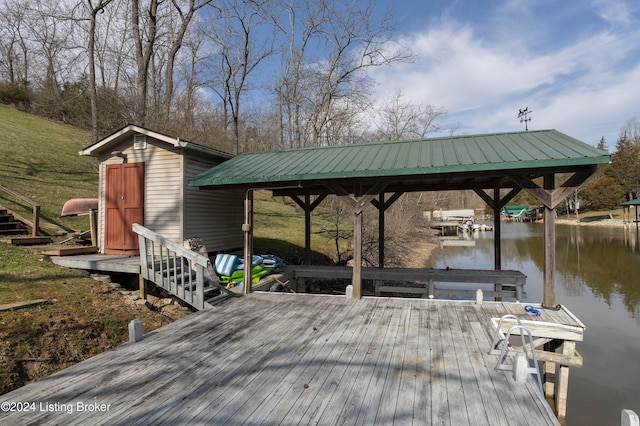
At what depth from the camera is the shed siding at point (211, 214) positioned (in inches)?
A: 368

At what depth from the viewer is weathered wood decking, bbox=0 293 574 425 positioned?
3008mm

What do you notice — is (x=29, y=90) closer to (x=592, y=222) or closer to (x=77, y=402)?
(x=77, y=402)

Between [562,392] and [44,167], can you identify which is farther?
[44,167]

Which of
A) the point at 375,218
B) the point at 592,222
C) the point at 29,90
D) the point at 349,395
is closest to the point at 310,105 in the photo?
the point at 375,218

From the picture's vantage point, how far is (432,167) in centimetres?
618

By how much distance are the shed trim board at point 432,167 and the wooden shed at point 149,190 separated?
128 centimetres

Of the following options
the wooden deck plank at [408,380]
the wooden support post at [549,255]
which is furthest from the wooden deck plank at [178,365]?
the wooden support post at [549,255]

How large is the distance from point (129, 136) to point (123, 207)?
2038 millimetres

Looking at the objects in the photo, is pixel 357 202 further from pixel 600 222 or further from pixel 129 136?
pixel 600 222

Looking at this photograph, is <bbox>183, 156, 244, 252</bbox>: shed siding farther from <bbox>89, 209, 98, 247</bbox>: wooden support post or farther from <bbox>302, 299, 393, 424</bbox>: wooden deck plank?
<bbox>302, 299, 393, 424</bbox>: wooden deck plank

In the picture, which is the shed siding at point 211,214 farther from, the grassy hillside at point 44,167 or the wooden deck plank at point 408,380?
the wooden deck plank at point 408,380

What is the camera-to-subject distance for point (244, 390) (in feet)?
11.3

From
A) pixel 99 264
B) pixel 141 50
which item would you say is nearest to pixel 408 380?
pixel 99 264

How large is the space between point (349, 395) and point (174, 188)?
766 cm
